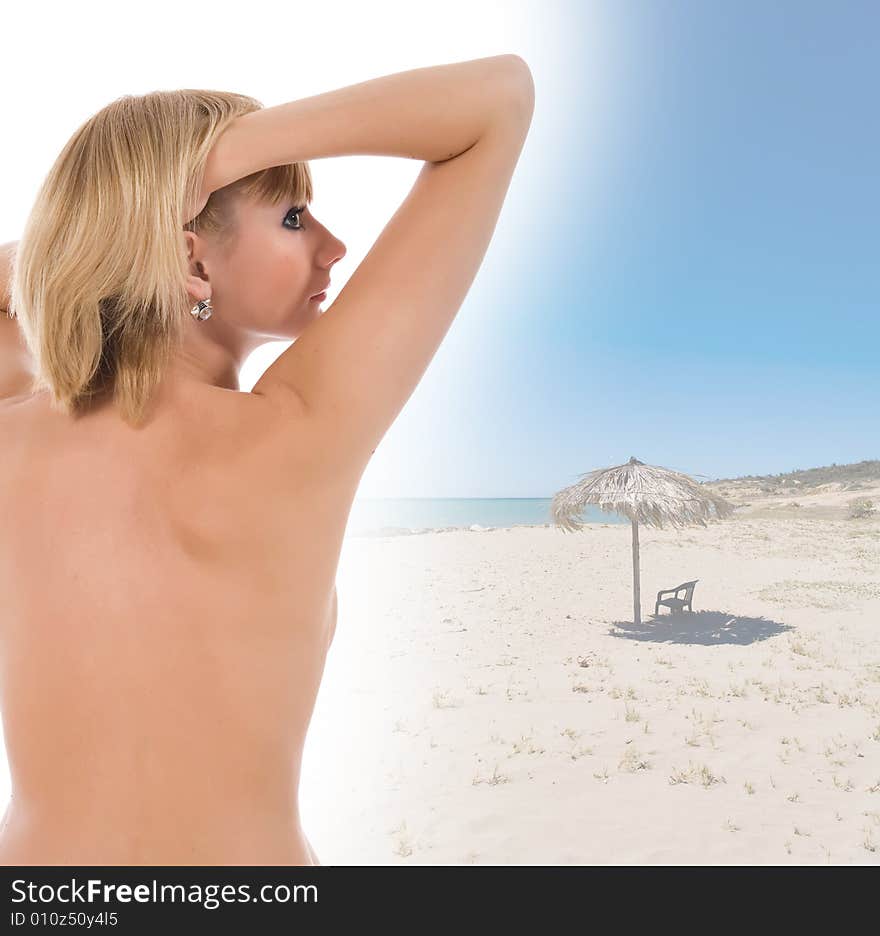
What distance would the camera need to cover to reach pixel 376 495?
5.72 meters

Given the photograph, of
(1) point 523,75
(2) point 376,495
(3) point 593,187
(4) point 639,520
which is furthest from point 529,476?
(1) point 523,75

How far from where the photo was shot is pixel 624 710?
189 inches

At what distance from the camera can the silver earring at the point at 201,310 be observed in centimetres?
72

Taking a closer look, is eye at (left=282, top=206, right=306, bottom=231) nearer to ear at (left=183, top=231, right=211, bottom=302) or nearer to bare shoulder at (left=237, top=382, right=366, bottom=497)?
ear at (left=183, top=231, right=211, bottom=302)

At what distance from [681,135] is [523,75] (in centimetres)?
430

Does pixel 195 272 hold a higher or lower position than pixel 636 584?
higher

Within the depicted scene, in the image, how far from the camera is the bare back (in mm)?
626

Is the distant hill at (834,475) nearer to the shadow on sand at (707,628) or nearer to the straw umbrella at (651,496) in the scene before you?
the straw umbrella at (651,496)

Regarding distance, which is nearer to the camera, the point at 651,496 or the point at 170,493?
the point at 170,493

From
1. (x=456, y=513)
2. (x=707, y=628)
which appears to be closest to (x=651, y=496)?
Result: (x=707, y=628)

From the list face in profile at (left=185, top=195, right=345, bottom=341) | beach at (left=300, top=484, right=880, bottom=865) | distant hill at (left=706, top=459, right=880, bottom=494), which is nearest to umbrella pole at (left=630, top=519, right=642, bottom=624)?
beach at (left=300, top=484, right=880, bottom=865)

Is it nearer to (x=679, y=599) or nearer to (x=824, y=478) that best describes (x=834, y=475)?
(x=824, y=478)

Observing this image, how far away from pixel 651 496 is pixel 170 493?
152 inches

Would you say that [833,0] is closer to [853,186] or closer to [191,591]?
[853,186]
